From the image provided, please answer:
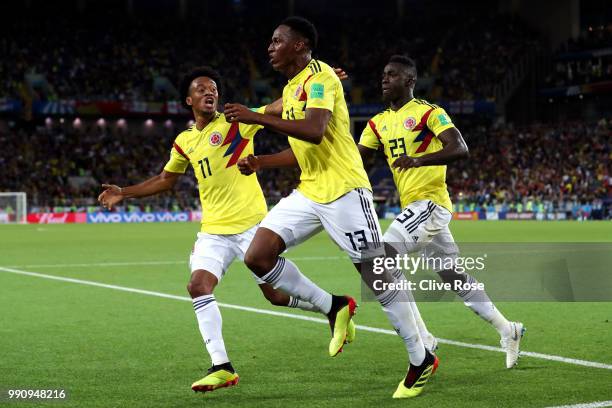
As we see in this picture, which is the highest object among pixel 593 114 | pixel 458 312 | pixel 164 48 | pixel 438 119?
pixel 164 48

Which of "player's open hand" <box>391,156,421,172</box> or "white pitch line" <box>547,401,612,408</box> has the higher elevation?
"player's open hand" <box>391,156,421,172</box>

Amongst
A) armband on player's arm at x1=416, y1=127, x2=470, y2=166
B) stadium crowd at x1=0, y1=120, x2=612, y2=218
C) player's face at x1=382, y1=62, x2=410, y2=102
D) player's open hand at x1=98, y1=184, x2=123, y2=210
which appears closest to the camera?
armband on player's arm at x1=416, y1=127, x2=470, y2=166

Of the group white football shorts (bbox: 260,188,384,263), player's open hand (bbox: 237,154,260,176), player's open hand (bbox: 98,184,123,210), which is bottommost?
white football shorts (bbox: 260,188,384,263)

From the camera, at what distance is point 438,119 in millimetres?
7215

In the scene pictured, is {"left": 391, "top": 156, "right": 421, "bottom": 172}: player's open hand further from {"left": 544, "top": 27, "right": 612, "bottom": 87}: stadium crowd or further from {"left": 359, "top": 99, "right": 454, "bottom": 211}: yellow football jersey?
{"left": 544, "top": 27, "right": 612, "bottom": 87}: stadium crowd

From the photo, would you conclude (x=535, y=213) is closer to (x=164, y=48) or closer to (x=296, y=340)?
(x=164, y=48)

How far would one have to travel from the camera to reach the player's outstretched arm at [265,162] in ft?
19.1

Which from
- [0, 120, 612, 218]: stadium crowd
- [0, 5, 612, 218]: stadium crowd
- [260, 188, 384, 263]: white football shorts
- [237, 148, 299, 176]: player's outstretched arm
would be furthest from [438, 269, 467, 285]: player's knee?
[0, 5, 612, 218]: stadium crowd

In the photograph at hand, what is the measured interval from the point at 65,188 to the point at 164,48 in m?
14.7

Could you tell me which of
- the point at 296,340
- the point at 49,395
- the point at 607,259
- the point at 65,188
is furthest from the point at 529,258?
the point at 65,188

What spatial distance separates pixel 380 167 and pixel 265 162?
176 ft

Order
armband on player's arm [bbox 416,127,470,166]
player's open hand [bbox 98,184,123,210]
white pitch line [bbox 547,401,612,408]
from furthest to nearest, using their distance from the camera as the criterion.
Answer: player's open hand [bbox 98,184,123,210], armband on player's arm [bbox 416,127,470,166], white pitch line [bbox 547,401,612,408]

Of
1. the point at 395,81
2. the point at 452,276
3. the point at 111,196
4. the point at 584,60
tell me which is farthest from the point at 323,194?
the point at 584,60

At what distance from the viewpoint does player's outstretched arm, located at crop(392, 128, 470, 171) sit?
6.34 meters
